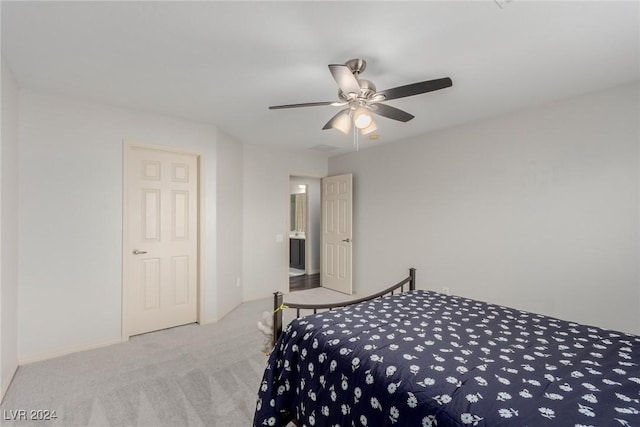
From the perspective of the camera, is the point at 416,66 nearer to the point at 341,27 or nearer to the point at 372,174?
the point at 341,27

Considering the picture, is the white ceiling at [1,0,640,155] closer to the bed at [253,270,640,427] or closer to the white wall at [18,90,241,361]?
the white wall at [18,90,241,361]

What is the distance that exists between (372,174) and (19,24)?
13.0ft

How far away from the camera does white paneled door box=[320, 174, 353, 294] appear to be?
15.9 feet

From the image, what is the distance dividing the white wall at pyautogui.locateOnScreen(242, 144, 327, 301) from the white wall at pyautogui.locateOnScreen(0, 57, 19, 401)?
8.08 feet

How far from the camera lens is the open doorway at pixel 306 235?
251 inches

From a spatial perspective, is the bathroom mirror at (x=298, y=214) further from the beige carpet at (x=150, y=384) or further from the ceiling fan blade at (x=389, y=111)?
the ceiling fan blade at (x=389, y=111)

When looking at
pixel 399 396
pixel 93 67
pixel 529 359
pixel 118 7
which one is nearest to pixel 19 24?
pixel 93 67

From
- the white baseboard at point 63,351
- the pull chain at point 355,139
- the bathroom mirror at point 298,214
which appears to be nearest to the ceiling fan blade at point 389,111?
the pull chain at point 355,139

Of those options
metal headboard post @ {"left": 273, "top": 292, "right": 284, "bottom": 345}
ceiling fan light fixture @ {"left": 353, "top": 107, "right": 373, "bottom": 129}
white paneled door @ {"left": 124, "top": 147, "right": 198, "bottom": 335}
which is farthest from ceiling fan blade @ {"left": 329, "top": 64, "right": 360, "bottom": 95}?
white paneled door @ {"left": 124, "top": 147, "right": 198, "bottom": 335}

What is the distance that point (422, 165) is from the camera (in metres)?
3.98

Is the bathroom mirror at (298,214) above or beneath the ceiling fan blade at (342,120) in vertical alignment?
beneath

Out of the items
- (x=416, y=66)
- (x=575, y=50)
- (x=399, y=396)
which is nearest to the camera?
(x=399, y=396)

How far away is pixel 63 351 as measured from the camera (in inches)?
107

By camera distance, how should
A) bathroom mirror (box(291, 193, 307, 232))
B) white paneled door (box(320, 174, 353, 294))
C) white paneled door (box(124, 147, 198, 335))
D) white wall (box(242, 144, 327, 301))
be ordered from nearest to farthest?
1. white paneled door (box(124, 147, 198, 335))
2. white wall (box(242, 144, 327, 301))
3. white paneled door (box(320, 174, 353, 294))
4. bathroom mirror (box(291, 193, 307, 232))
